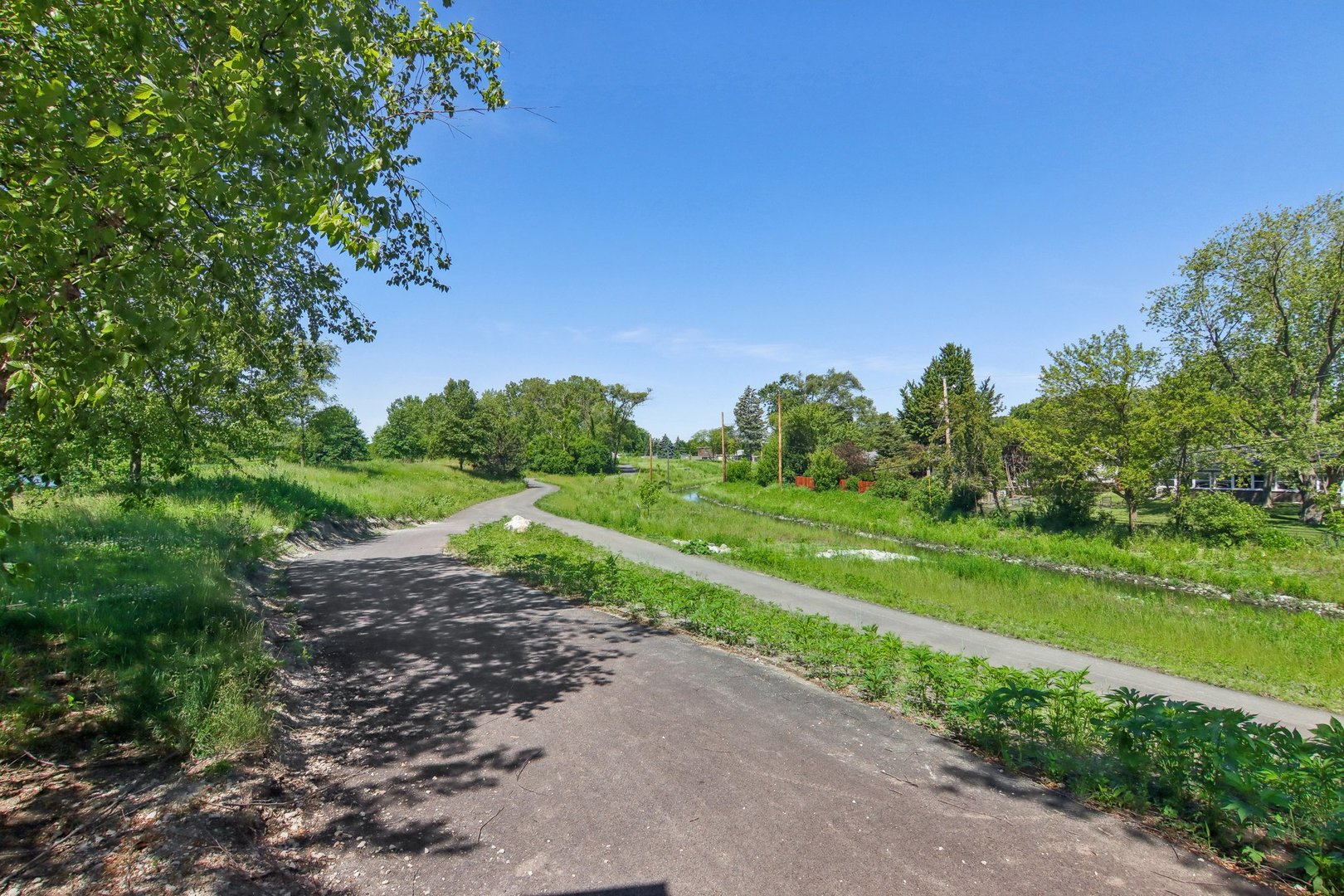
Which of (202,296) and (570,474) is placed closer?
(202,296)

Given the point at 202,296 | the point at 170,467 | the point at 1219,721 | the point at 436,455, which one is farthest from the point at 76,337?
the point at 436,455

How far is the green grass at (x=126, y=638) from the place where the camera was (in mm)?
3939

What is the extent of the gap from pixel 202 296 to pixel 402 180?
404 centimetres

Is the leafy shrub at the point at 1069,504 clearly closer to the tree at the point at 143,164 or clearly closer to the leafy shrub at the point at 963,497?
the leafy shrub at the point at 963,497

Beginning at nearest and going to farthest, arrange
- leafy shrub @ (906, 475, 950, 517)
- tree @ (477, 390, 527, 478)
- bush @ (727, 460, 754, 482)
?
leafy shrub @ (906, 475, 950, 517)
tree @ (477, 390, 527, 478)
bush @ (727, 460, 754, 482)

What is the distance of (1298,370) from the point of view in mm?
25438

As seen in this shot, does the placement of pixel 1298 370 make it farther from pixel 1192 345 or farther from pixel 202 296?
pixel 202 296

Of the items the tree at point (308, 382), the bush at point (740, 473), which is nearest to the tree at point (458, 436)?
the tree at point (308, 382)

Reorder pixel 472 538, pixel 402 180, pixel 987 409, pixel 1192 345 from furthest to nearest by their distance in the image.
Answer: pixel 987 409 → pixel 1192 345 → pixel 472 538 → pixel 402 180

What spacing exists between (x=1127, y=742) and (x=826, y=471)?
1663 inches

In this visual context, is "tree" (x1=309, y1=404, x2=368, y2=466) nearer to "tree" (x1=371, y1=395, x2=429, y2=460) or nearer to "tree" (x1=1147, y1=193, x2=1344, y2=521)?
"tree" (x1=371, y1=395, x2=429, y2=460)

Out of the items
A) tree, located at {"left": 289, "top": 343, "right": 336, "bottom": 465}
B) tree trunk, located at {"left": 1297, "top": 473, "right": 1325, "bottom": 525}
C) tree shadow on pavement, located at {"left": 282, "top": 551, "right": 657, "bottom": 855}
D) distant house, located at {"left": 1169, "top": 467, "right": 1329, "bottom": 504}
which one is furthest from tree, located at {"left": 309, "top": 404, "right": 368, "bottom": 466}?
tree trunk, located at {"left": 1297, "top": 473, "right": 1325, "bottom": 525}

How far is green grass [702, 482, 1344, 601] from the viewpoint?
16641 millimetres

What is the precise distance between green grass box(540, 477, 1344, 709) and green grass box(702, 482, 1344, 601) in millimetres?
2024
